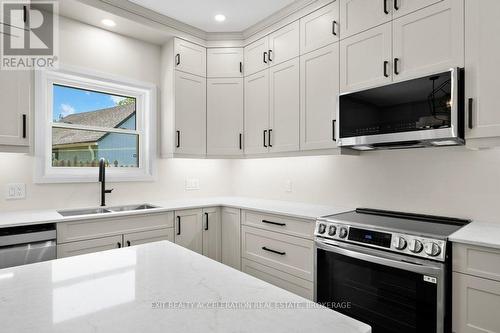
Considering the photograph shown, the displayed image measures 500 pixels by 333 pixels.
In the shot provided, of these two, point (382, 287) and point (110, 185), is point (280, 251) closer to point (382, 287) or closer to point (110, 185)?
point (382, 287)

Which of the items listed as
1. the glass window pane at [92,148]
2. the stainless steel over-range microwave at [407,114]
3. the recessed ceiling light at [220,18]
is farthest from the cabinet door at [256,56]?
the glass window pane at [92,148]

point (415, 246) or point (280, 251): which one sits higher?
point (415, 246)

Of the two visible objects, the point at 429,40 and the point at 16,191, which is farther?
the point at 16,191

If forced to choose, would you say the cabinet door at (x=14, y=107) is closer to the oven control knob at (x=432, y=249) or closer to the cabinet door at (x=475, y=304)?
the oven control knob at (x=432, y=249)

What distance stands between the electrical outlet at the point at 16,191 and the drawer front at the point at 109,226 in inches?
24.3

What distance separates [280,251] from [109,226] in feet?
4.61

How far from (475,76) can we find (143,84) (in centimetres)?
288

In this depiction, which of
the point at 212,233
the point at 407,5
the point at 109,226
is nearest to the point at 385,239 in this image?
the point at 407,5

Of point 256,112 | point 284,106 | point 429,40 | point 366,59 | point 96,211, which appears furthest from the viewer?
point 256,112

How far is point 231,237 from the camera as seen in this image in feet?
9.74

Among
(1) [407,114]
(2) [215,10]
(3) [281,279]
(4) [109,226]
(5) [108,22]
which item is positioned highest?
(2) [215,10]

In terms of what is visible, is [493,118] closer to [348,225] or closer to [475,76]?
[475,76]

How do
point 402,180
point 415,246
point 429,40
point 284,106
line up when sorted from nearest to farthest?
point 415,246, point 429,40, point 402,180, point 284,106

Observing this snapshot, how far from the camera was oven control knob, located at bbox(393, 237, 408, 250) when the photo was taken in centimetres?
170
